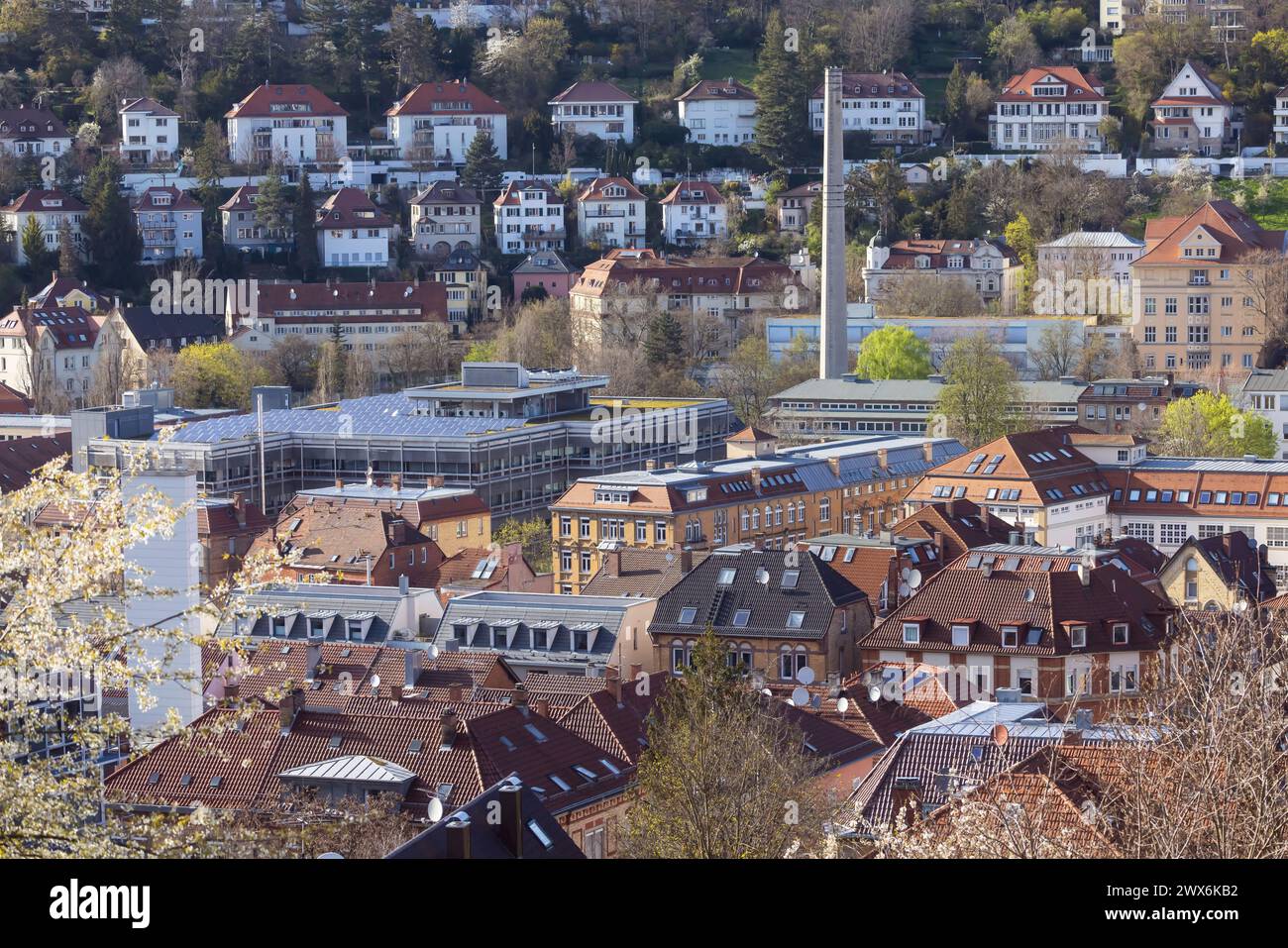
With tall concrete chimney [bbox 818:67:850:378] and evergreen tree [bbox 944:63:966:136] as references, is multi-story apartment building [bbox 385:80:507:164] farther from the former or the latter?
tall concrete chimney [bbox 818:67:850:378]

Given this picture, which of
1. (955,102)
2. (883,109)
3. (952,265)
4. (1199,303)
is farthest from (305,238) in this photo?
(1199,303)

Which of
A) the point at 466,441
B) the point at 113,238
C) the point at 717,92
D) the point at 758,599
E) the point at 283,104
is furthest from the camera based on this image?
the point at 717,92

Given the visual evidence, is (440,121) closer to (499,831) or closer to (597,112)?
(597,112)

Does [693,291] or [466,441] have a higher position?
[693,291]

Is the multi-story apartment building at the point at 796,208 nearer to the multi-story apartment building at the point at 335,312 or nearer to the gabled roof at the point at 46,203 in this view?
the multi-story apartment building at the point at 335,312

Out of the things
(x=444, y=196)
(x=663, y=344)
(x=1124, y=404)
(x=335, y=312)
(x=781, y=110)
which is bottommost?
(x=1124, y=404)

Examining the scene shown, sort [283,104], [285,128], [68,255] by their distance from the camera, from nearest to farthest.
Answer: [68,255] → [283,104] → [285,128]

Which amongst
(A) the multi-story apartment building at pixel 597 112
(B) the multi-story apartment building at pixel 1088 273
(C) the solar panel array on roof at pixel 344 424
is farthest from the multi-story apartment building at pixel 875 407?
(A) the multi-story apartment building at pixel 597 112
